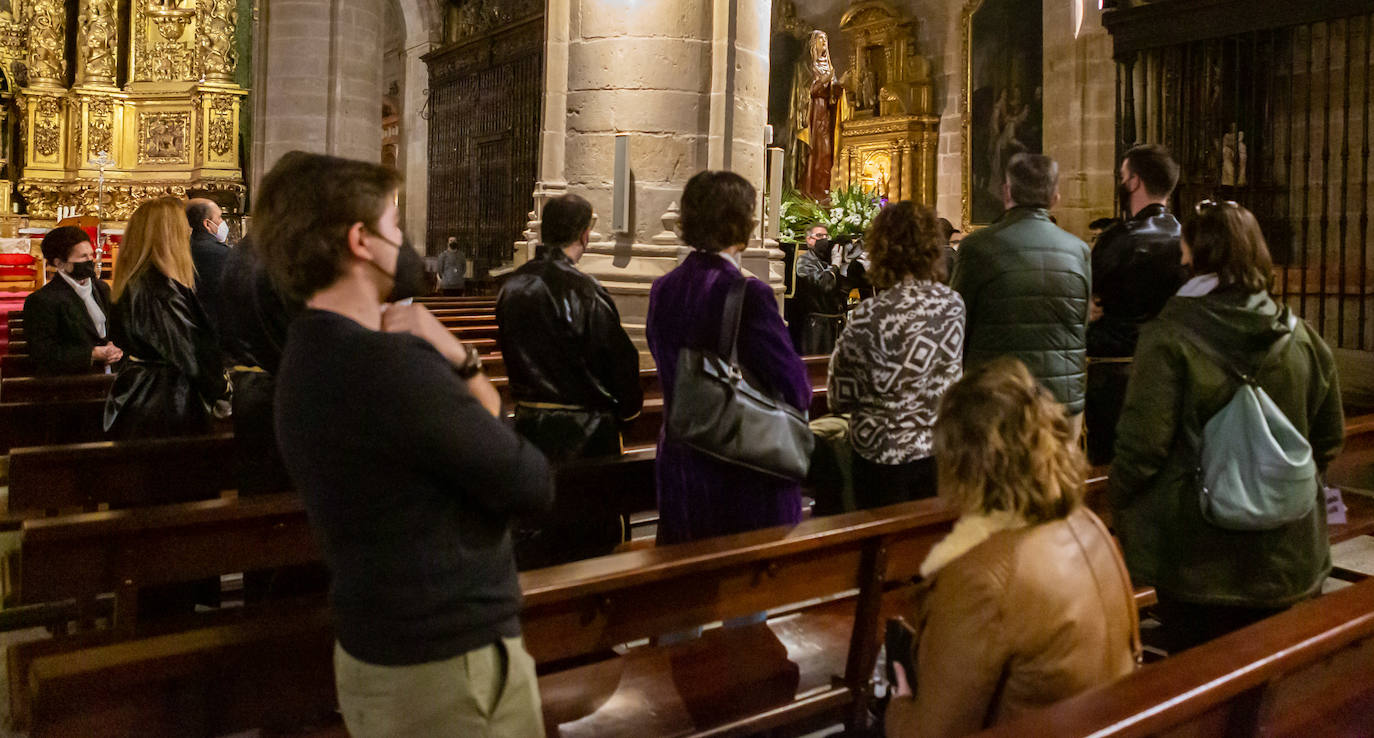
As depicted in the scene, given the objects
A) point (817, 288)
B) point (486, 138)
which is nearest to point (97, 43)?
point (486, 138)

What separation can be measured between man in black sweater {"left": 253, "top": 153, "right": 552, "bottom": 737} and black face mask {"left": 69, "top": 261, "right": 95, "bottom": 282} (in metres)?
4.72

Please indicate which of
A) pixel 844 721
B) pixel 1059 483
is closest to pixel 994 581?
pixel 1059 483

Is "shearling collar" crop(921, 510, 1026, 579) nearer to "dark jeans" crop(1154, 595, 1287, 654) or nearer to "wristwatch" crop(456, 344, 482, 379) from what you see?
"wristwatch" crop(456, 344, 482, 379)

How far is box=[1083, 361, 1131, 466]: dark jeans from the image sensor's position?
430cm

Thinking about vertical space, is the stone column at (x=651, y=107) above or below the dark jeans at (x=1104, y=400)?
above

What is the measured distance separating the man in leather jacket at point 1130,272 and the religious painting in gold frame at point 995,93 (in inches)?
417

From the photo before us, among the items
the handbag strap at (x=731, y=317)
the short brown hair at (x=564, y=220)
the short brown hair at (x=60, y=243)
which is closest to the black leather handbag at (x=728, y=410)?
the handbag strap at (x=731, y=317)

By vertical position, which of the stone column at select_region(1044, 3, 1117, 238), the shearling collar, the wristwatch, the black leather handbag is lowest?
the shearling collar

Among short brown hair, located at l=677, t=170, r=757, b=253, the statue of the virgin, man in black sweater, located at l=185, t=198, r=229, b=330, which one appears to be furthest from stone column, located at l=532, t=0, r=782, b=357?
the statue of the virgin

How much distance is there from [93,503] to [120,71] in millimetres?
15317

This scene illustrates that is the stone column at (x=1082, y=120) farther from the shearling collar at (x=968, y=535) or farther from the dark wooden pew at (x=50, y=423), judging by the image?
→ the shearling collar at (x=968, y=535)

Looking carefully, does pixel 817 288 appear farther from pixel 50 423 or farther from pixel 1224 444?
pixel 1224 444

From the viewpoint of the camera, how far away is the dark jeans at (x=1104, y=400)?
4.30 metres

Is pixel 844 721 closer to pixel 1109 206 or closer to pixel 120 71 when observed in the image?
pixel 1109 206
